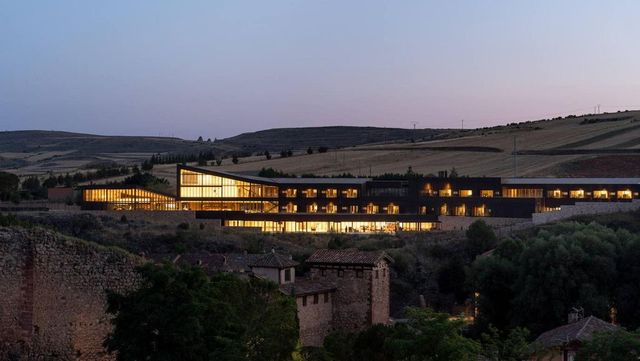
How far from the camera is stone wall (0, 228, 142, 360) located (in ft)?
63.4

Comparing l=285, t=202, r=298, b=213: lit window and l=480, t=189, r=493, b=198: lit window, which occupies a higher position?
l=480, t=189, r=493, b=198: lit window

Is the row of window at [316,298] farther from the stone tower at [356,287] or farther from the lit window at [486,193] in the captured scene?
the lit window at [486,193]

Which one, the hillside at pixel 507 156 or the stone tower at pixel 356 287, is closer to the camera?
the stone tower at pixel 356 287

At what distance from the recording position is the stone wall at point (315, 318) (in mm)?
36875

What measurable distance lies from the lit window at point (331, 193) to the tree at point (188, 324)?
200ft

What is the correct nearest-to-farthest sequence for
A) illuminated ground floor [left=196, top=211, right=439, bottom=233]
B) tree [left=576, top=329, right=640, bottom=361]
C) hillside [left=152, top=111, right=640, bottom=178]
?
tree [left=576, top=329, right=640, bottom=361] → illuminated ground floor [left=196, top=211, right=439, bottom=233] → hillside [left=152, top=111, right=640, bottom=178]

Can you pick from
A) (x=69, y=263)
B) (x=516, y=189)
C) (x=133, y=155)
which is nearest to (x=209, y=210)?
(x=516, y=189)

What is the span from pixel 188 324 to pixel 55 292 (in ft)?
9.54

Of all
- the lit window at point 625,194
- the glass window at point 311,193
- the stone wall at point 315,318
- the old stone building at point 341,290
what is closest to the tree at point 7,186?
the glass window at point 311,193

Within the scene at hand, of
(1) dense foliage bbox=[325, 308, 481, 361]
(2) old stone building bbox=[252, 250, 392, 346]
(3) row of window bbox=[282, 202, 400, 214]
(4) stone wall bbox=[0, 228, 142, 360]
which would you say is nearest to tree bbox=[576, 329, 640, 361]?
→ (1) dense foliage bbox=[325, 308, 481, 361]

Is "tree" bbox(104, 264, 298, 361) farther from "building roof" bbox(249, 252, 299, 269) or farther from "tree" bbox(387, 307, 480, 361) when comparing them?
"building roof" bbox(249, 252, 299, 269)

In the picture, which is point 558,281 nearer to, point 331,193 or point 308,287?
point 308,287

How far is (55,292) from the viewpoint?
2000cm

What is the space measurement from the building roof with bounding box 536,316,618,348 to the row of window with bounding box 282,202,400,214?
50024 millimetres
